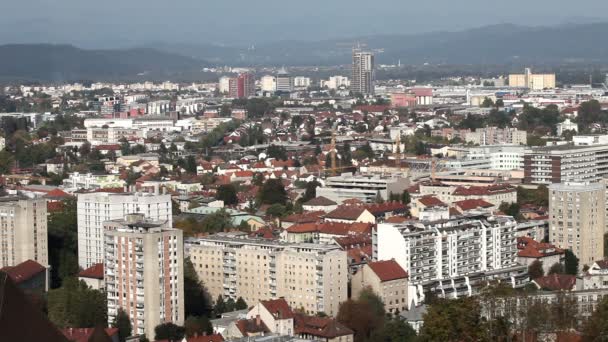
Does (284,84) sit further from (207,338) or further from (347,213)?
(207,338)

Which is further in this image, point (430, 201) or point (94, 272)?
point (430, 201)

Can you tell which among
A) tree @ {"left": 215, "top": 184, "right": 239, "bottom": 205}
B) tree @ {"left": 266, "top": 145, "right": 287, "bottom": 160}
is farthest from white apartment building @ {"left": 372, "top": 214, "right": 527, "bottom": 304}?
tree @ {"left": 266, "top": 145, "right": 287, "bottom": 160}

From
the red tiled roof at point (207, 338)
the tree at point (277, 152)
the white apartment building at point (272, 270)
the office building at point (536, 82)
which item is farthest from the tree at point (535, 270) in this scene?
the office building at point (536, 82)

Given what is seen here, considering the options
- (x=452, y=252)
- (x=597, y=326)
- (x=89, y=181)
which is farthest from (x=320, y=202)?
(x=597, y=326)

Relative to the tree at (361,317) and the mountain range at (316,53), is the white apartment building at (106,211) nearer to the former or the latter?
the tree at (361,317)

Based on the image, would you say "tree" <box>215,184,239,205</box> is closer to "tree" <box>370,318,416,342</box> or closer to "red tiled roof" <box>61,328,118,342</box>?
"red tiled roof" <box>61,328,118,342</box>
